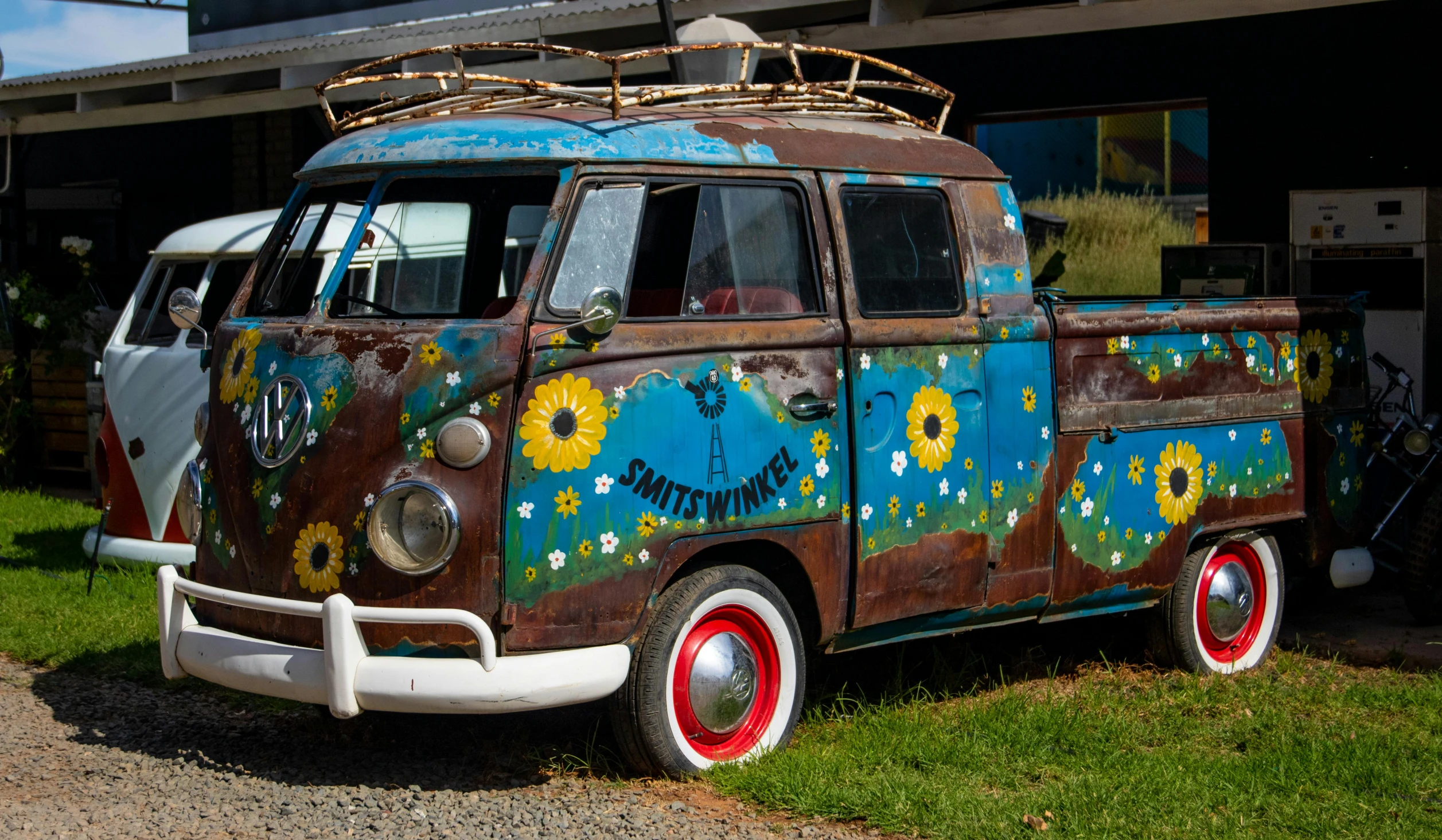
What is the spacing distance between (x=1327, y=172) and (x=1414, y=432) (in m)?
3.13

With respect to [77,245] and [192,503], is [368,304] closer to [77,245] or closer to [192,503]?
[192,503]

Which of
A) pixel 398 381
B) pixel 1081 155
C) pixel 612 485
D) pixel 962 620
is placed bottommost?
pixel 962 620

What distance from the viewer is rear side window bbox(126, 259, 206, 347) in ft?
28.7

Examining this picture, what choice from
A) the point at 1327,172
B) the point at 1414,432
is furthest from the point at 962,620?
the point at 1327,172

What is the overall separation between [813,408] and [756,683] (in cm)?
93

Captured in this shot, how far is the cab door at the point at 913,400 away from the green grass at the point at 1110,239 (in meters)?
12.0

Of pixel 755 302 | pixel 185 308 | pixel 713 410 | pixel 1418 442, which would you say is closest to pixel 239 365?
pixel 185 308

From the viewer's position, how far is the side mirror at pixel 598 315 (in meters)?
4.55

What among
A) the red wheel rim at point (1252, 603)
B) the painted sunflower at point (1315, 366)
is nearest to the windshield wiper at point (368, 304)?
the red wheel rim at point (1252, 603)

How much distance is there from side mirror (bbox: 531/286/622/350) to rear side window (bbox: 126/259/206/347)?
479cm

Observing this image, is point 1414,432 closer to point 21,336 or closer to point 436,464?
point 436,464

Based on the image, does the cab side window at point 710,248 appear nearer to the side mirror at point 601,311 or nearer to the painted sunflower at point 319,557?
the side mirror at point 601,311

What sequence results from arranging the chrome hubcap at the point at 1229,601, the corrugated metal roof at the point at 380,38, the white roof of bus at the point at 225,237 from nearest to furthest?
the chrome hubcap at the point at 1229,601 < the white roof of bus at the point at 225,237 < the corrugated metal roof at the point at 380,38

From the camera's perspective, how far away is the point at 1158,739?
5449mm
